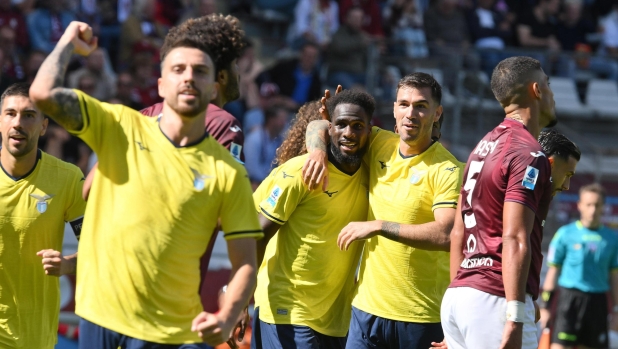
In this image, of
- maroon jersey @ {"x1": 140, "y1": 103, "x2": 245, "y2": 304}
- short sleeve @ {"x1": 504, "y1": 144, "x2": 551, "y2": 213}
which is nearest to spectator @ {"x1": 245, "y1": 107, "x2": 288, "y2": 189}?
maroon jersey @ {"x1": 140, "y1": 103, "x2": 245, "y2": 304}

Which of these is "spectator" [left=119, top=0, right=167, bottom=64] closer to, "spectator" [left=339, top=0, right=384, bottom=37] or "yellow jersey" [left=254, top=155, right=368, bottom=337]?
"spectator" [left=339, top=0, right=384, bottom=37]

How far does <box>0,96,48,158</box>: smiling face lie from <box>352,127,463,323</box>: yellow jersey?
244cm

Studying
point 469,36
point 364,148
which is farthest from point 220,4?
point 364,148

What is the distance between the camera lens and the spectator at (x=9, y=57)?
13.0 m

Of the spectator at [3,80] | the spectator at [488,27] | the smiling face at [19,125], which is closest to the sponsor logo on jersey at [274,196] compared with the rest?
the smiling face at [19,125]

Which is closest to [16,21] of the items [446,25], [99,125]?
[446,25]

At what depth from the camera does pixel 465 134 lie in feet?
51.6

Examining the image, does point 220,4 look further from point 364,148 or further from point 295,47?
point 364,148

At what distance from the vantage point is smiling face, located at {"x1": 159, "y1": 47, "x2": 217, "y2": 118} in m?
4.68

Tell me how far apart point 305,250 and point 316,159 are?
68 centimetres

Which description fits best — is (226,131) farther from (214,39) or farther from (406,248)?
(406,248)

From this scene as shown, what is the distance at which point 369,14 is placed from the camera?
55.9 ft

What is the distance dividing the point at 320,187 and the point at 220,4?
10.8 meters

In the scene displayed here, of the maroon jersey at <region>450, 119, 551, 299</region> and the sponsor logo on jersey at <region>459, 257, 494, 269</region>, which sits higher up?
the maroon jersey at <region>450, 119, 551, 299</region>
